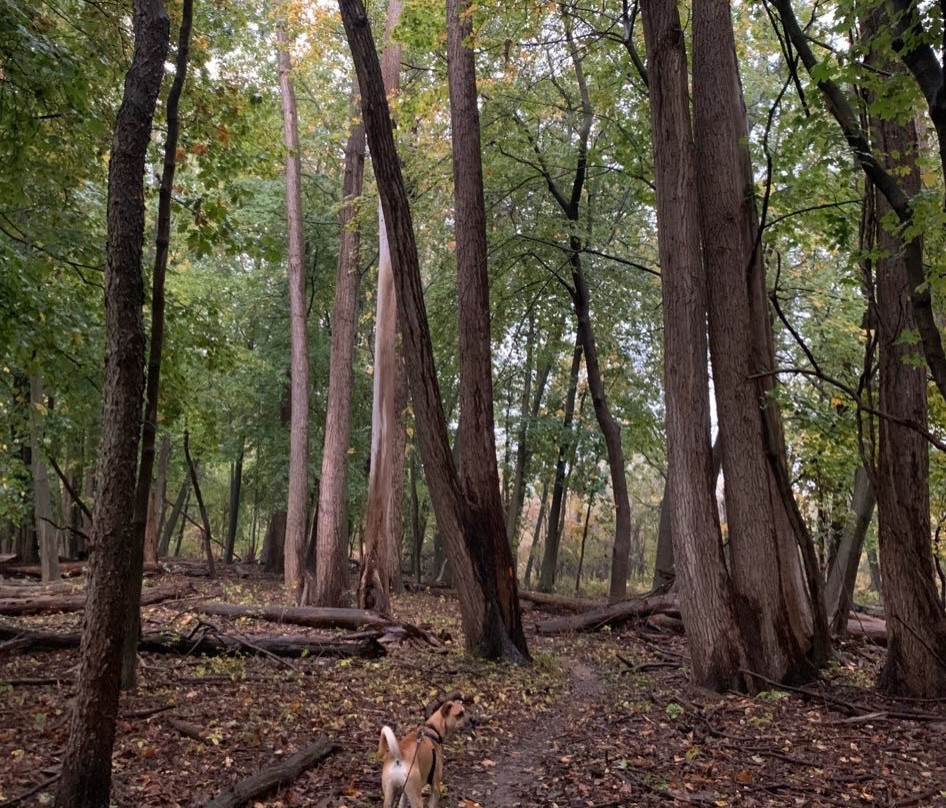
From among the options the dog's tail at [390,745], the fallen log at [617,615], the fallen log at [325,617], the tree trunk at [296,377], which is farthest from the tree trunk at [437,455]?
the tree trunk at [296,377]

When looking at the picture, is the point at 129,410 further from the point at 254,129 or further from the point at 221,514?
the point at 221,514

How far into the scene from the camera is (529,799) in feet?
15.5

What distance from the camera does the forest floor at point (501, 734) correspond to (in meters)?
4.59

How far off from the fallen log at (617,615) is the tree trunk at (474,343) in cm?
470

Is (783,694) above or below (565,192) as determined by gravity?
below

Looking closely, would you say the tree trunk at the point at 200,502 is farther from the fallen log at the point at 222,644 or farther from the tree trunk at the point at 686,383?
the tree trunk at the point at 686,383

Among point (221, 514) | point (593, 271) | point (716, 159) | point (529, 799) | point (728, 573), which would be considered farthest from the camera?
point (221, 514)

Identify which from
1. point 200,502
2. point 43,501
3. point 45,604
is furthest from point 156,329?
point 43,501

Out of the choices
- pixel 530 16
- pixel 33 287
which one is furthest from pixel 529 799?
pixel 530 16

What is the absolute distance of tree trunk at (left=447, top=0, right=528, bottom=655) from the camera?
8.58 metres

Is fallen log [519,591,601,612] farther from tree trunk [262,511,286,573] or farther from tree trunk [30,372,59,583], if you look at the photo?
tree trunk [30,372,59,583]

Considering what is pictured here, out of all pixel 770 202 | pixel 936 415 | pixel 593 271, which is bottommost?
pixel 936 415

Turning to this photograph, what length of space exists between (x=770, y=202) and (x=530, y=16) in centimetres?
491

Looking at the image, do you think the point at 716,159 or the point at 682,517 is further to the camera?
the point at 716,159
